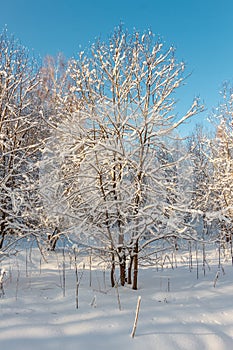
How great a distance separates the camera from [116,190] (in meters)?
4.37

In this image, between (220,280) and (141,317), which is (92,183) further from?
(220,280)

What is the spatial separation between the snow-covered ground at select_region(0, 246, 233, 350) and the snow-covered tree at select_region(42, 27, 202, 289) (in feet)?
2.43

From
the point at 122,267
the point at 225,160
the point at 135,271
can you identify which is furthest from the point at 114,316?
the point at 225,160

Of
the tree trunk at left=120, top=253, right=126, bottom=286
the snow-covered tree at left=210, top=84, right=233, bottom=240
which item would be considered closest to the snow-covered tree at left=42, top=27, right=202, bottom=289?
the tree trunk at left=120, top=253, right=126, bottom=286

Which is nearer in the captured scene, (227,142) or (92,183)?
(92,183)

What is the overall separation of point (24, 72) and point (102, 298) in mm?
4927

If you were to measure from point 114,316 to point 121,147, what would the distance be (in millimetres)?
2358

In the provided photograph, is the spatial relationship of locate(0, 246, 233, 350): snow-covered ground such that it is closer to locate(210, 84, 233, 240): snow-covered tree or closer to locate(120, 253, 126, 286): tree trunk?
locate(120, 253, 126, 286): tree trunk

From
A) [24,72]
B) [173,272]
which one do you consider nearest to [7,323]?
[173,272]

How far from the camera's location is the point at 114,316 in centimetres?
327

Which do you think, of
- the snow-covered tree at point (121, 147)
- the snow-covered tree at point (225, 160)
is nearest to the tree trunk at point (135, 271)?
the snow-covered tree at point (121, 147)

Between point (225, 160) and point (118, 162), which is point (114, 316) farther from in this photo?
point (225, 160)

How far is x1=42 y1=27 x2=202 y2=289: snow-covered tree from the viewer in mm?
4402

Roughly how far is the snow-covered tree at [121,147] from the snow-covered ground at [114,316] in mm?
740
